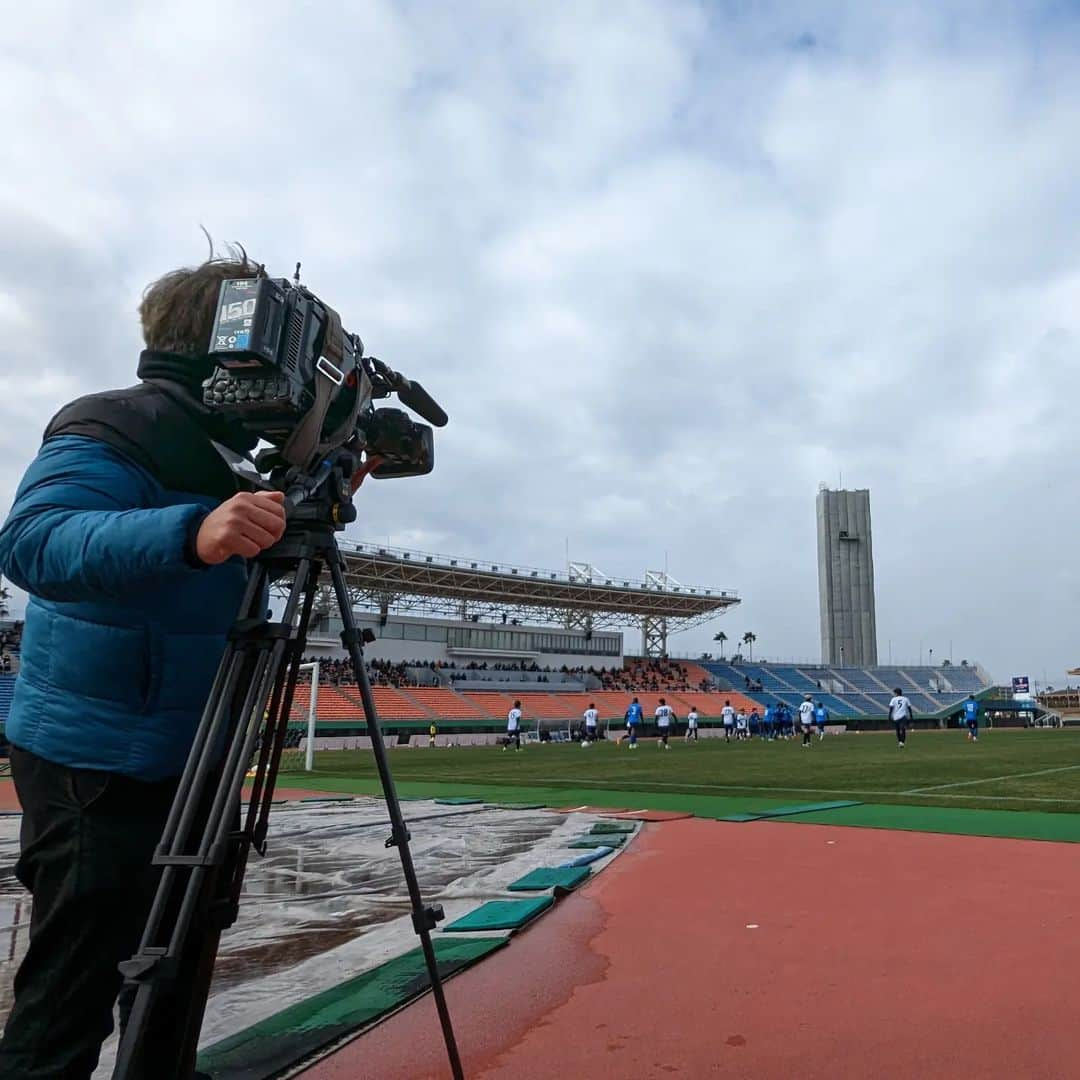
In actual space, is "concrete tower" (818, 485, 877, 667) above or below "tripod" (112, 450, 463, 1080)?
above

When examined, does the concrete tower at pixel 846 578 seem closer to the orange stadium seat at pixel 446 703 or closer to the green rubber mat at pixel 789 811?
the orange stadium seat at pixel 446 703

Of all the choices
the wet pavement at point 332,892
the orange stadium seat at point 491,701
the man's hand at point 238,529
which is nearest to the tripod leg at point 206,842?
the man's hand at point 238,529

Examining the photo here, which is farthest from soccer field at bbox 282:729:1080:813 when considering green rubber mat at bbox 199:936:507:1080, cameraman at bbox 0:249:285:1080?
cameraman at bbox 0:249:285:1080

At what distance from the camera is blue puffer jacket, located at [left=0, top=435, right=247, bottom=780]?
1.64m

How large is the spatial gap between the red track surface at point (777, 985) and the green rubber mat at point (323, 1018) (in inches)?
4.4

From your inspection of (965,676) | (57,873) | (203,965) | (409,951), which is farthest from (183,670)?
(965,676)

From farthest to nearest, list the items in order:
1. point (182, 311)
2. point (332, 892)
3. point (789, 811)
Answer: point (789, 811)
point (332, 892)
point (182, 311)

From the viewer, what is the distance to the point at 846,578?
285 ft

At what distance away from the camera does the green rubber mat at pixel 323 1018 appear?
260cm

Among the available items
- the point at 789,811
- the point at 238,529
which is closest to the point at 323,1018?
the point at 238,529

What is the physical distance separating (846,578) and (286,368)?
90853mm

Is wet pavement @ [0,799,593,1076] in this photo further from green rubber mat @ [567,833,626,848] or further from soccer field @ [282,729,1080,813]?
soccer field @ [282,729,1080,813]

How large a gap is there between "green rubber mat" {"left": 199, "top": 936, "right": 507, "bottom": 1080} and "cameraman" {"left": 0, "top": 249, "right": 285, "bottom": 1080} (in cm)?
75

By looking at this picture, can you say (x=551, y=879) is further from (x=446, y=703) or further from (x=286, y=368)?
(x=446, y=703)
